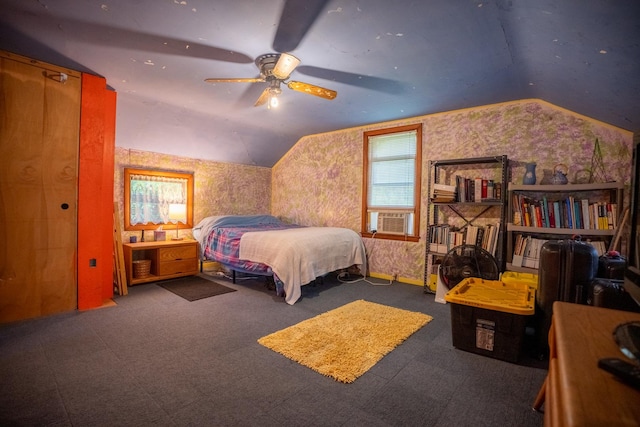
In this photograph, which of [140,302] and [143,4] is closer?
[143,4]

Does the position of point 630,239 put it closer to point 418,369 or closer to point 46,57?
point 418,369

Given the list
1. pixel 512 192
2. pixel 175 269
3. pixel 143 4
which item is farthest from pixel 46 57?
pixel 512 192

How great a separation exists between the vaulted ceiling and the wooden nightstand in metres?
1.68

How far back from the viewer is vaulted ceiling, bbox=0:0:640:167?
6.04 feet

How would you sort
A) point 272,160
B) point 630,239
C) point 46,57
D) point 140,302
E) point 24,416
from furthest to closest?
point 272,160
point 140,302
point 46,57
point 24,416
point 630,239

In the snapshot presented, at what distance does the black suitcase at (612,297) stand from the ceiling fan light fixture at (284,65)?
8.44 ft

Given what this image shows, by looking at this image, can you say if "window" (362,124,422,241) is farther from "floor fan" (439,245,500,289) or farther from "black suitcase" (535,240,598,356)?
"black suitcase" (535,240,598,356)

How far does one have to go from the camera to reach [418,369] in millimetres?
2047

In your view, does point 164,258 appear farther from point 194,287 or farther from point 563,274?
point 563,274

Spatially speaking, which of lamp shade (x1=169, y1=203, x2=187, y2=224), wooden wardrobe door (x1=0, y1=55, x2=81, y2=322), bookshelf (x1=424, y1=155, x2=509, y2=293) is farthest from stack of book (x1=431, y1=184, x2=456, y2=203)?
wooden wardrobe door (x1=0, y1=55, x2=81, y2=322)

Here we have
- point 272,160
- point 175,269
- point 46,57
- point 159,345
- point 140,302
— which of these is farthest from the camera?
point 272,160

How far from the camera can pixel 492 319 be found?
2174 millimetres

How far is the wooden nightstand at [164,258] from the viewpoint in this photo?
3936mm

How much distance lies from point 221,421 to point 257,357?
65 centimetres
